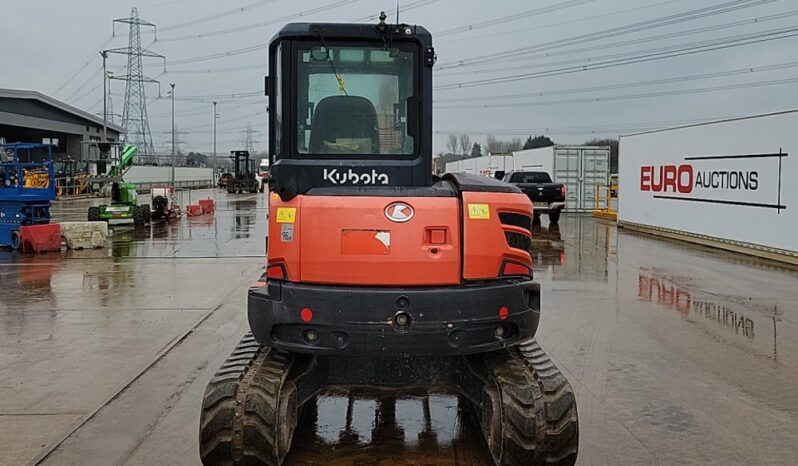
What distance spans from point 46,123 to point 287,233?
2233 inches

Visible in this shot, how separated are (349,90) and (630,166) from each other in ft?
75.8

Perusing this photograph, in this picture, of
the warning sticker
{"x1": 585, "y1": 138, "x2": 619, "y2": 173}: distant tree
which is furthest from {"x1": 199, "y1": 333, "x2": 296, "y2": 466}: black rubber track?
{"x1": 585, "y1": 138, "x2": 619, "y2": 173}: distant tree

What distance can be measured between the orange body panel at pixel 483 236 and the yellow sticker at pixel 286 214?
111cm

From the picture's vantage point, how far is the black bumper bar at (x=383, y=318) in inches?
185

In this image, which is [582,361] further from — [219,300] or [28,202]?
[28,202]

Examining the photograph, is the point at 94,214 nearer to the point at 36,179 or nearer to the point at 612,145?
the point at 36,179

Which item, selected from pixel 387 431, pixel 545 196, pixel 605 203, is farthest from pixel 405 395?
pixel 605 203

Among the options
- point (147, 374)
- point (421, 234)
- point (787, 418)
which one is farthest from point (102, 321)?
point (787, 418)

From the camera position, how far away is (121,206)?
25.1 meters

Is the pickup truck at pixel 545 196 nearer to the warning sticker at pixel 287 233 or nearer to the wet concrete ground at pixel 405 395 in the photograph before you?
the wet concrete ground at pixel 405 395

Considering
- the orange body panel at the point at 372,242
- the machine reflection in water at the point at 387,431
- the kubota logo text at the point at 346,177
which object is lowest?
the machine reflection in water at the point at 387,431

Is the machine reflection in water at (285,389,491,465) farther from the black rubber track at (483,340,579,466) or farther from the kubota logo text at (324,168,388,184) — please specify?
the kubota logo text at (324,168,388,184)

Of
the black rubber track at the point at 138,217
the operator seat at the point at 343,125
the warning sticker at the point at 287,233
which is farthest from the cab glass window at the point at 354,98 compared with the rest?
the black rubber track at the point at 138,217

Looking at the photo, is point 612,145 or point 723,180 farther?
point 612,145
